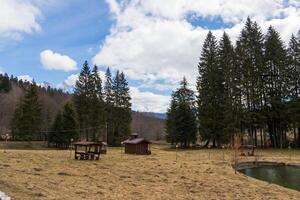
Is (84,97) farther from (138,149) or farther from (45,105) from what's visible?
(45,105)

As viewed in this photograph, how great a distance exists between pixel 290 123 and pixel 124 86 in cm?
3158

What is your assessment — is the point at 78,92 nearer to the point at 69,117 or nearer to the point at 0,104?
the point at 69,117

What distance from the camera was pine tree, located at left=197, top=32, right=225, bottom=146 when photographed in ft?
201

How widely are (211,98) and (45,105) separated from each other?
75.5m

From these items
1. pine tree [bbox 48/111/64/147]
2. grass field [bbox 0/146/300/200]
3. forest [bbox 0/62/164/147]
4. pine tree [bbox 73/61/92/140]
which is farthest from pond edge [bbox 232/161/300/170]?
pine tree [bbox 73/61/92/140]

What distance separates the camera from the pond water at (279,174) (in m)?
Result: 29.7

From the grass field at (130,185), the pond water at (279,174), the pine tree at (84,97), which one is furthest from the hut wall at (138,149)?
the grass field at (130,185)

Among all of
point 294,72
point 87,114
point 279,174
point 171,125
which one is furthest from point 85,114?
point 279,174

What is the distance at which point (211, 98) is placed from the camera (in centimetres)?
6272

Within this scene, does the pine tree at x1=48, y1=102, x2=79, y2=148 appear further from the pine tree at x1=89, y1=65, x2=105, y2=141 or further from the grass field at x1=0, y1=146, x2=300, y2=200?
the grass field at x1=0, y1=146, x2=300, y2=200

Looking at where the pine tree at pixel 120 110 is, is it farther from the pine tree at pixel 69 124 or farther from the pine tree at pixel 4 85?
the pine tree at pixel 4 85

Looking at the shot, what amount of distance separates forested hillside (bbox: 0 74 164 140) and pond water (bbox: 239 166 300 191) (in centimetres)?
6953

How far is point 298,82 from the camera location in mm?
58188

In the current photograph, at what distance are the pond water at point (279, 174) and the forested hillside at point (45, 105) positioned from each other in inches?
2737
